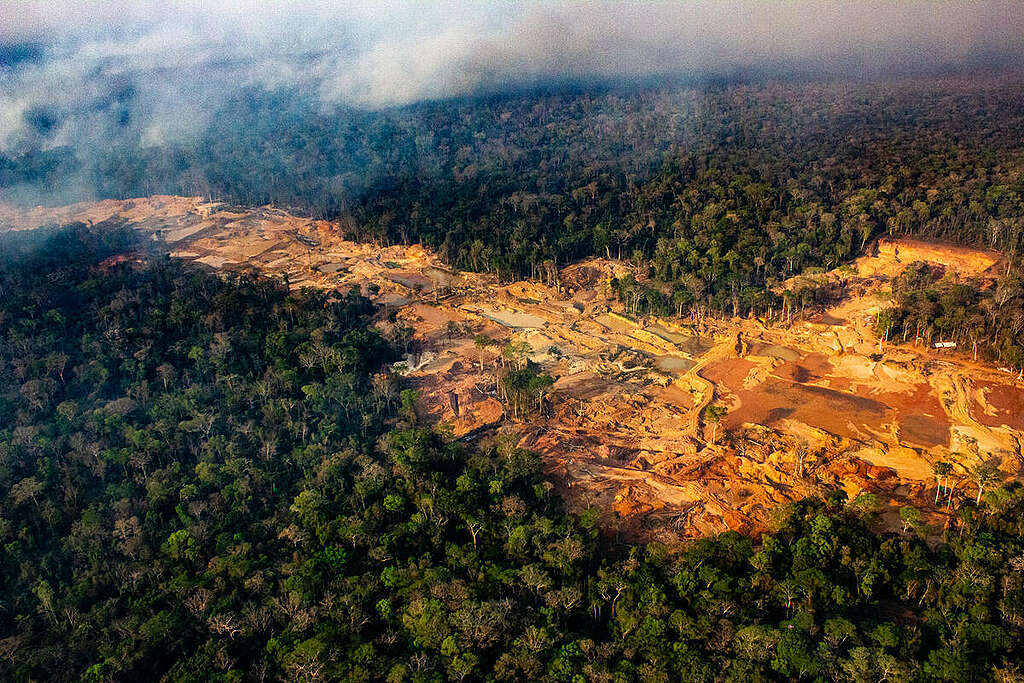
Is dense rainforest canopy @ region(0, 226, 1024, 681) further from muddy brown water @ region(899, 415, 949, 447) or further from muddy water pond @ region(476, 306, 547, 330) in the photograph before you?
muddy water pond @ region(476, 306, 547, 330)

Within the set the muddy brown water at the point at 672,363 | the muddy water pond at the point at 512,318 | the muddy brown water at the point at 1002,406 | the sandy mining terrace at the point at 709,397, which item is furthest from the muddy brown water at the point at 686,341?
the muddy brown water at the point at 1002,406

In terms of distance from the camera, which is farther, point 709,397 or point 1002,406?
point 709,397


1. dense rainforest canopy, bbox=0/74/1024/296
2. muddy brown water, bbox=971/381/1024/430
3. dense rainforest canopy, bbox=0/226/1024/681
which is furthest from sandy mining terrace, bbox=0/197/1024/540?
dense rainforest canopy, bbox=0/74/1024/296

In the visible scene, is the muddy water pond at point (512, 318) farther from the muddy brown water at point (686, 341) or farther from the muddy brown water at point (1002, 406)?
the muddy brown water at point (1002, 406)

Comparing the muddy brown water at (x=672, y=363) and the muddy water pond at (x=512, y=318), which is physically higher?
the muddy water pond at (x=512, y=318)

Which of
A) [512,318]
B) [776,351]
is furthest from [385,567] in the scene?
[776,351]

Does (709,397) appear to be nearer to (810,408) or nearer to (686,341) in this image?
(810,408)
